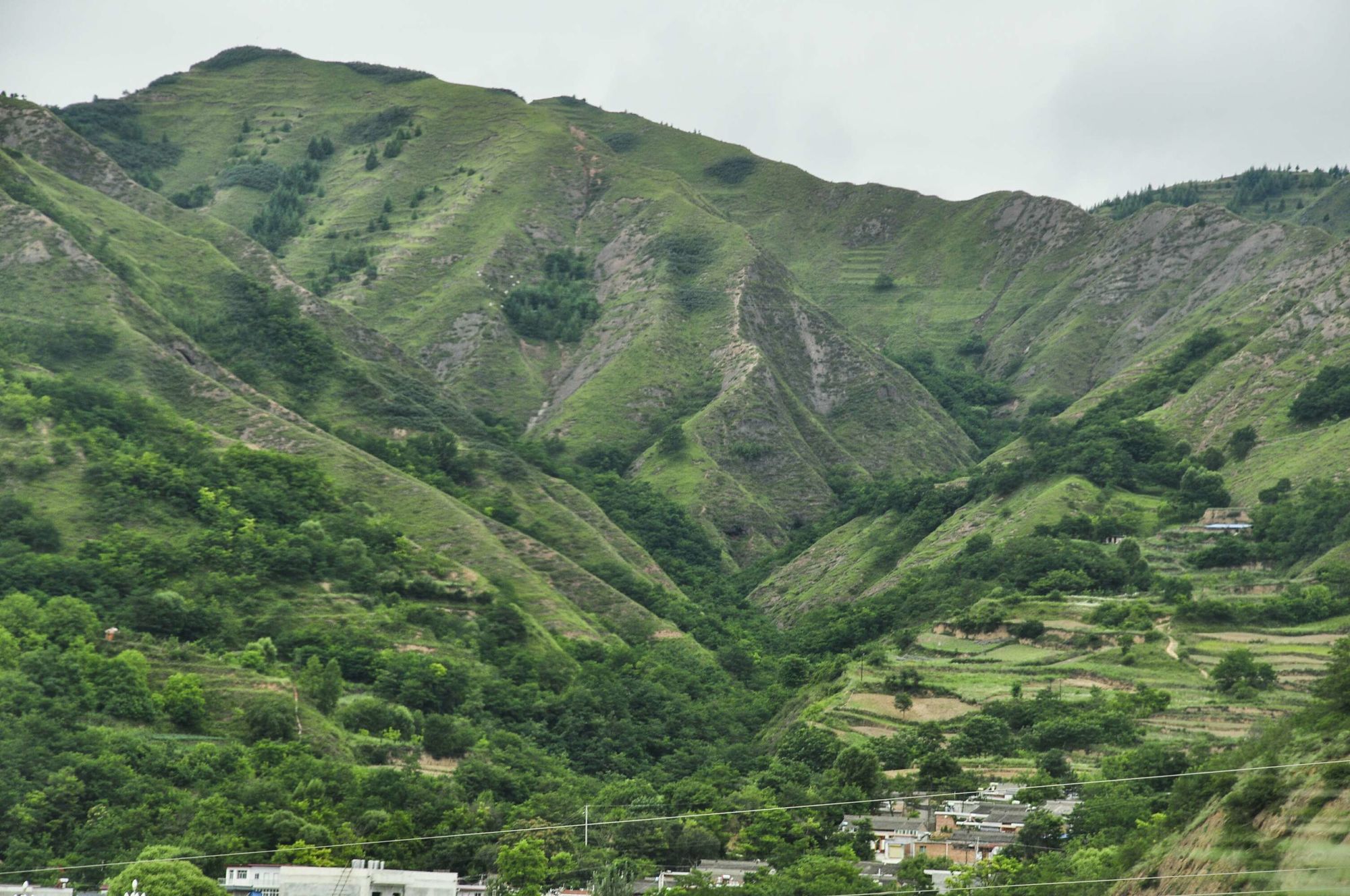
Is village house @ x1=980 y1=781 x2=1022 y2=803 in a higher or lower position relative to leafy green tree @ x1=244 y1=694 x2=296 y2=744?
lower

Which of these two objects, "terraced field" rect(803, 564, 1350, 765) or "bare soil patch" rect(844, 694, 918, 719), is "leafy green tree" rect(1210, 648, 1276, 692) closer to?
"terraced field" rect(803, 564, 1350, 765)

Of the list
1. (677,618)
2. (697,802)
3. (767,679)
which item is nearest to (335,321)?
(677,618)

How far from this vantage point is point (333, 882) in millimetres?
61031

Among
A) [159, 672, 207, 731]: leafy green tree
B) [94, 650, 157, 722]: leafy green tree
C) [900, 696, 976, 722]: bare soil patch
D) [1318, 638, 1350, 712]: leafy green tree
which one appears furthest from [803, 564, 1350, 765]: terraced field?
[94, 650, 157, 722]: leafy green tree

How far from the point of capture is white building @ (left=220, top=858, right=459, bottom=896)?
60781mm

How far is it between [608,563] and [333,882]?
223 ft

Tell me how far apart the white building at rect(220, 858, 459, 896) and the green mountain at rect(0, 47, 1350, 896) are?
1.43 metres

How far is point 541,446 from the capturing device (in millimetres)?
153000

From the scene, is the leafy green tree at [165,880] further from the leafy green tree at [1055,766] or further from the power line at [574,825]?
the leafy green tree at [1055,766]

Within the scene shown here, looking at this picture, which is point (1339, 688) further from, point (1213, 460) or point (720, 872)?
point (1213, 460)

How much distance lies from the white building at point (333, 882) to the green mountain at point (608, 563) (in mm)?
1425

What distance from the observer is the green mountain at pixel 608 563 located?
7075 centimetres

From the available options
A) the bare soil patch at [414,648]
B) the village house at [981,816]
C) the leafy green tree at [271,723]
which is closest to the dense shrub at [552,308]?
the bare soil patch at [414,648]

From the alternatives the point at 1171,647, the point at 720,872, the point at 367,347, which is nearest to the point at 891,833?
the point at 720,872
